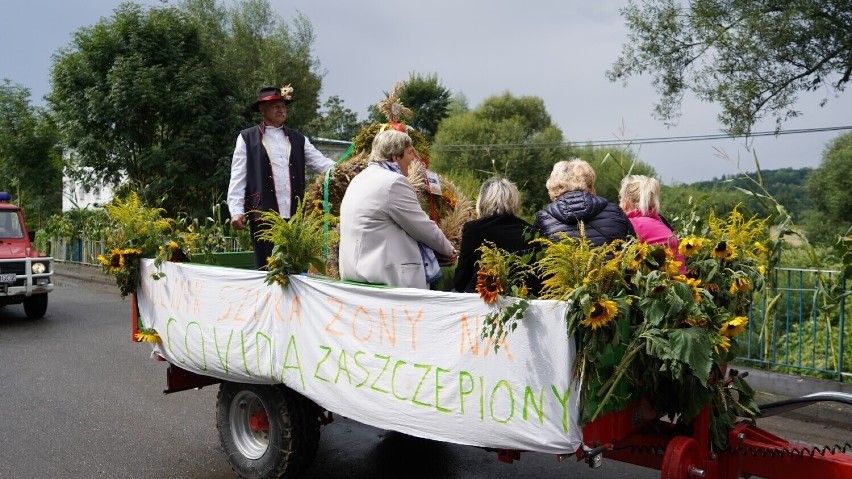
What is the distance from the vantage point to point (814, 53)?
1289 cm

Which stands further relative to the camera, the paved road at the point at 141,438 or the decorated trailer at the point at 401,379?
the paved road at the point at 141,438

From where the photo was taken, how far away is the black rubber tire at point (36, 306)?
37.3 ft

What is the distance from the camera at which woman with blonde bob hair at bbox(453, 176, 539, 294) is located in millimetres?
3928

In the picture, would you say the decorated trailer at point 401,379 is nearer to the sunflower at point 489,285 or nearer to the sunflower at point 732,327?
the sunflower at point 489,285

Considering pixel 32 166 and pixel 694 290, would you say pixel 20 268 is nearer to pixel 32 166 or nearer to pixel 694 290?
pixel 694 290

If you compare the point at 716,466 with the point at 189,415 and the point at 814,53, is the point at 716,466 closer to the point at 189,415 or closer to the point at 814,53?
the point at 189,415

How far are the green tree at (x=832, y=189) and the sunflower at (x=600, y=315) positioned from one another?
19.9m

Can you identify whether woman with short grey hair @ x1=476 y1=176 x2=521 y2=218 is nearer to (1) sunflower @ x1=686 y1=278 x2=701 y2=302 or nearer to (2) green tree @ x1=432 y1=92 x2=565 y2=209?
(1) sunflower @ x1=686 y1=278 x2=701 y2=302

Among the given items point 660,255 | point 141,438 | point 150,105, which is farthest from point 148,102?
point 660,255

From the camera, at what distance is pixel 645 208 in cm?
480

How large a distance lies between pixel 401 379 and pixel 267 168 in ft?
9.07

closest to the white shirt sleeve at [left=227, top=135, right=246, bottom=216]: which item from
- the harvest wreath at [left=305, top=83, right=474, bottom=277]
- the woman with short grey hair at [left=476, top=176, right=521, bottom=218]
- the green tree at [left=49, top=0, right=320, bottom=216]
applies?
the harvest wreath at [left=305, top=83, right=474, bottom=277]

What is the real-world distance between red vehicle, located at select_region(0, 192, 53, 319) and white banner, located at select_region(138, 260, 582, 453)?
744cm

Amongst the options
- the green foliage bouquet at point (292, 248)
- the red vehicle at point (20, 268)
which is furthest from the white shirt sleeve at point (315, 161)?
the red vehicle at point (20, 268)
